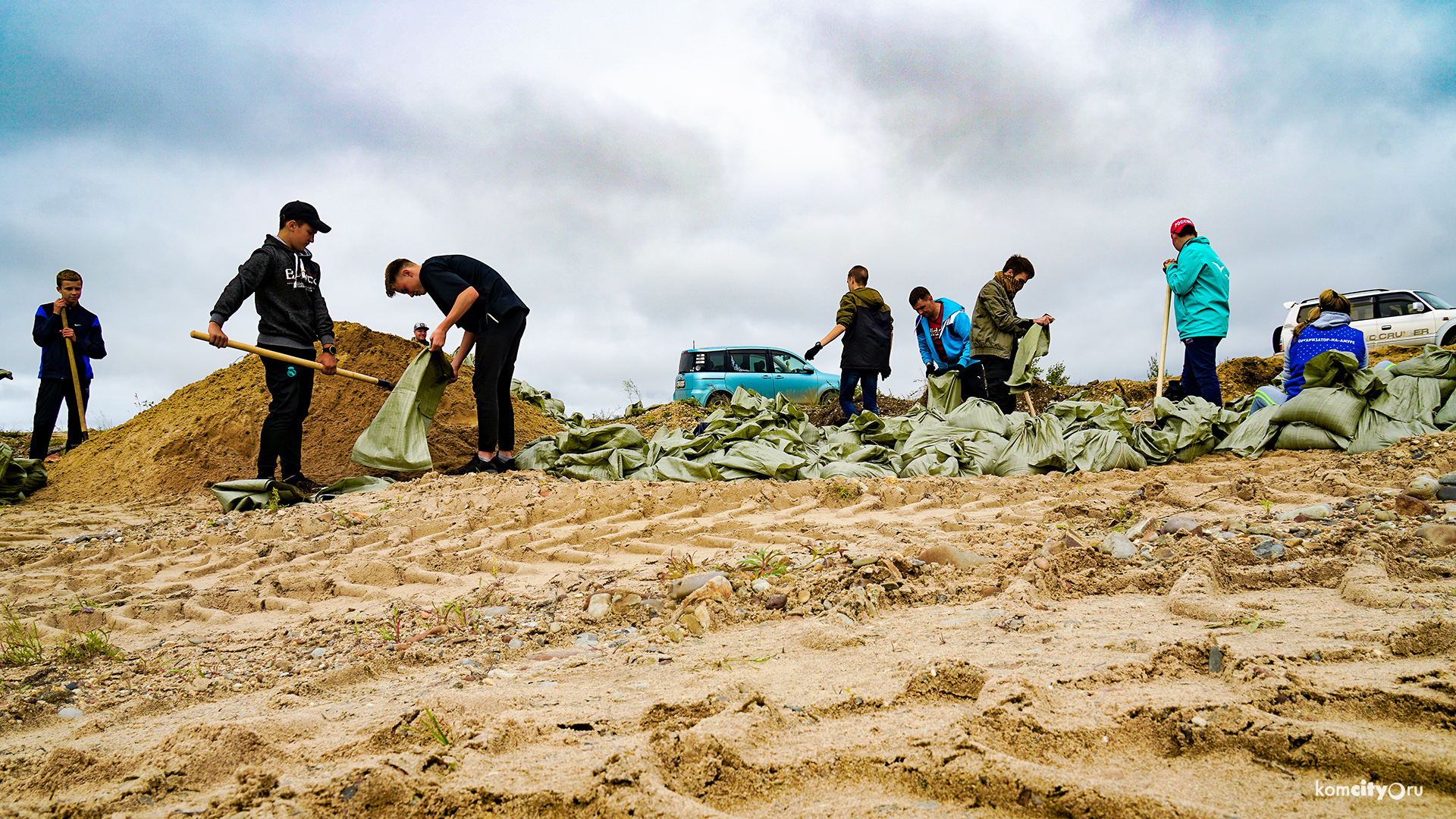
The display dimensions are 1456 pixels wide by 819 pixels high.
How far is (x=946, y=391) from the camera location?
7273 mm

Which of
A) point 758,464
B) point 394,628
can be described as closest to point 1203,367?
point 758,464

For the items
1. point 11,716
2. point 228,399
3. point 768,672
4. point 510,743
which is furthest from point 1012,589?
point 228,399

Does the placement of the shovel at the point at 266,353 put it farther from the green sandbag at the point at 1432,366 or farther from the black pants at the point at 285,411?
the green sandbag at the point at 1432,366

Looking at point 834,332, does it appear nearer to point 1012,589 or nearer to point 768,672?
point 1012,589

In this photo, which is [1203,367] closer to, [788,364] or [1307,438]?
[1307,438]

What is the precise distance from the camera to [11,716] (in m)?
1.86

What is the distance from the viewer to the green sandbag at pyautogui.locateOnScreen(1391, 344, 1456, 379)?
5270 mm

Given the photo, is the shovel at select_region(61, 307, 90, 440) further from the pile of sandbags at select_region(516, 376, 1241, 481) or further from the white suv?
the white suv

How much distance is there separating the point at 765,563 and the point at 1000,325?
15.3ft

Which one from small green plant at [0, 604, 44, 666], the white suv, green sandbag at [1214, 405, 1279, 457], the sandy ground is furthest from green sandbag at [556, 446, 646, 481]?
the white suv

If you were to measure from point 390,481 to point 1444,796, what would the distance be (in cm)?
577

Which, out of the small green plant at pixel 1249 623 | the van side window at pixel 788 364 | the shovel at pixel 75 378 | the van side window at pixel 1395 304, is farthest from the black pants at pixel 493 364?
the van side window at pixel 1395 304

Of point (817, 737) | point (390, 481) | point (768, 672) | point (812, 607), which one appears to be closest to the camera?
point (817, 737)

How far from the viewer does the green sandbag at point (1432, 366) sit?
527 cm
